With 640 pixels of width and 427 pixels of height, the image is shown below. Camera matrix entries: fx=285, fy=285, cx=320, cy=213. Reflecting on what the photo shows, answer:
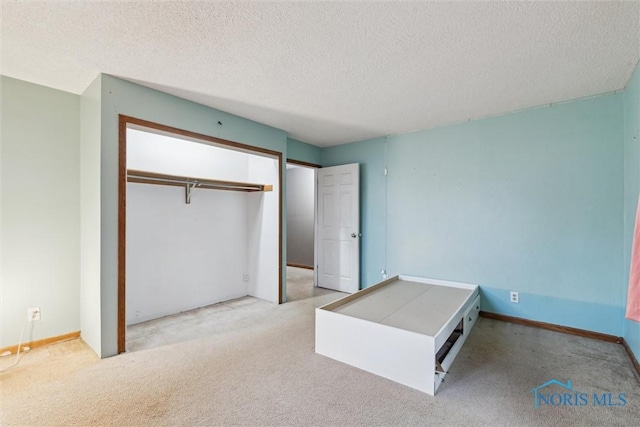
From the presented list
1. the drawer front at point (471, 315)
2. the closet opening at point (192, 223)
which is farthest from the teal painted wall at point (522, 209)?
the closet opening at point (192, 223)

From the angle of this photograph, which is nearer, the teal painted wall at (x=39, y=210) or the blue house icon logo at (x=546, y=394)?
the blue house icon logo at (x=546, y=394)

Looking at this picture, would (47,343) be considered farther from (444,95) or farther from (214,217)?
(444,95)

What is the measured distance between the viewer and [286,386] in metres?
1.97

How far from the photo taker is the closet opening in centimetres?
309

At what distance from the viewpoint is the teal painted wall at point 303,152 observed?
4.40 meters

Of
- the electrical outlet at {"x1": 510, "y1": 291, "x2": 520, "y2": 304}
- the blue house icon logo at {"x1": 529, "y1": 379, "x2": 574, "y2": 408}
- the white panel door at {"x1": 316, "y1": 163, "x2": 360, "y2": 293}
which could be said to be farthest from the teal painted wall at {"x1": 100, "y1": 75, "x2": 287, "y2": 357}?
the electrical outlet at {"x1": 510, "y1": 291, "x2": 520, "y2": 304}

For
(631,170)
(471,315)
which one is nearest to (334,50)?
(631,170)

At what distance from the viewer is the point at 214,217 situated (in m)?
3.87

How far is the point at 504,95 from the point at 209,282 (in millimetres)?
3992

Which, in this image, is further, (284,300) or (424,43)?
(284,300)

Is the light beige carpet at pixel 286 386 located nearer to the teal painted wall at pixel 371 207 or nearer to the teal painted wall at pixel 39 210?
the teal painted wall at pixel 39 210

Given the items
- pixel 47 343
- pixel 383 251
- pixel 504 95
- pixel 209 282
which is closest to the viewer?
pixel 47 343

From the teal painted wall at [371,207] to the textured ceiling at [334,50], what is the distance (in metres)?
1.38

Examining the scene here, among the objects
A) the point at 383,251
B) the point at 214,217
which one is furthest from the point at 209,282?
the point at 383,251
